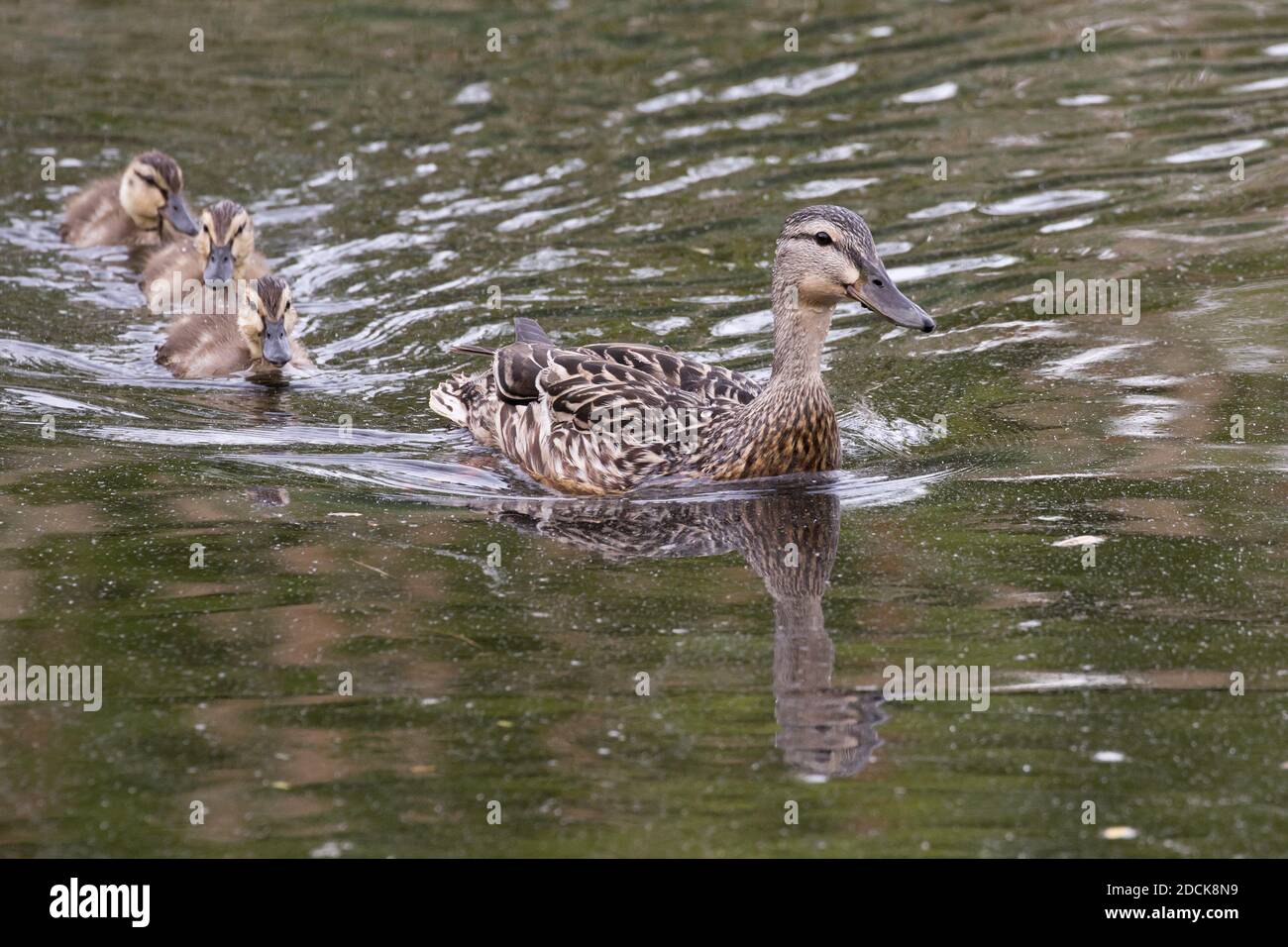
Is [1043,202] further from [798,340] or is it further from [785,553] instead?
[785,553]

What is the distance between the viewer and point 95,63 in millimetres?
14383

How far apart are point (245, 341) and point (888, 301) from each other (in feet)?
12.8

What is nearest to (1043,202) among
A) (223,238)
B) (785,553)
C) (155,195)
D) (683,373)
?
(683,373)

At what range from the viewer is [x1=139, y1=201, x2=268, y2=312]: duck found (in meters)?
10.4

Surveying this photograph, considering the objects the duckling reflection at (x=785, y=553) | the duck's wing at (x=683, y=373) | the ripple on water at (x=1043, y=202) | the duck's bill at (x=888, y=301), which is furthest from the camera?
the ripple on water at (x=1043, y=202)

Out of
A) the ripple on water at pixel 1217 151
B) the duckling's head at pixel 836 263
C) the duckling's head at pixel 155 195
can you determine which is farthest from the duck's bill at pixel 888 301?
the duckling's head at pixel 155 195

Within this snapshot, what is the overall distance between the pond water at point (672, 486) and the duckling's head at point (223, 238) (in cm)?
49

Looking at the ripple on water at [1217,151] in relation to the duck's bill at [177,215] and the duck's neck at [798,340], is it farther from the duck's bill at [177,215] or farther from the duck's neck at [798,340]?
the duck's bill at [177,215]

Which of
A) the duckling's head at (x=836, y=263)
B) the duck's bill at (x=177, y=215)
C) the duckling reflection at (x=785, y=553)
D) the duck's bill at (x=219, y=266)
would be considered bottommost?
the duckling reflection at (x=785, y=553)

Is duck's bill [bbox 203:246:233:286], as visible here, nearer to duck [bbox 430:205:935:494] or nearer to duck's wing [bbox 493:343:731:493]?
duck's wing [bbox 493:343:731:493]

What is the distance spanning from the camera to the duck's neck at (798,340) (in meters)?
7.38

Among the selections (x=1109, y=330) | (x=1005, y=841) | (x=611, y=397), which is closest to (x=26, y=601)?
(x=611, y=397)

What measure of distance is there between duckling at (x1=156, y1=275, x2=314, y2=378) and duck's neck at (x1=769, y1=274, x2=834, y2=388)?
2793 millimetres

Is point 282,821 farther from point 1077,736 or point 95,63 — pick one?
point 95,63
